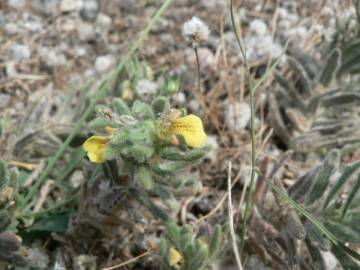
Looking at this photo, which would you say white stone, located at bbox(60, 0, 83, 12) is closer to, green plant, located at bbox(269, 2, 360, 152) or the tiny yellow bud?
green plant, located at bbox(269, 2, 360, 152)

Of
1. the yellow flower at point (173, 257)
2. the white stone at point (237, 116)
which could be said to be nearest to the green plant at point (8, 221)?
the yellow flower at point (173, 257)

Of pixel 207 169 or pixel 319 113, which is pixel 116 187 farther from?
pixel 319 113

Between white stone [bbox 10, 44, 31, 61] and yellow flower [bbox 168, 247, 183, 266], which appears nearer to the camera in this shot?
yellow flower [bbox 168, 247, 183, 266]

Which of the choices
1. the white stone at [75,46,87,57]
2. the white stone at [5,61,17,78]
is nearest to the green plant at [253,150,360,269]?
the white stone at [75,46,87,57]

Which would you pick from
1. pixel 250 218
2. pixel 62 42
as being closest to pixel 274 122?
pixel 250 218

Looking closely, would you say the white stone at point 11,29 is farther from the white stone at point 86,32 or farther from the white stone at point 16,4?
the white stone at point 86,32

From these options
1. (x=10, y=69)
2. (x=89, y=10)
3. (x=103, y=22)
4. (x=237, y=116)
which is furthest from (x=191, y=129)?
(x=89, y=10)

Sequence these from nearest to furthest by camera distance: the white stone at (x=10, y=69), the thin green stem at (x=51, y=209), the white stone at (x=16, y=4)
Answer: the thin green stem at (x=51, y=209), the white stone at (x=10, y=69), the white stone at (x=16, y=4)

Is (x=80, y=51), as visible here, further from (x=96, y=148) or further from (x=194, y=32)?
(x=96, y=148)
